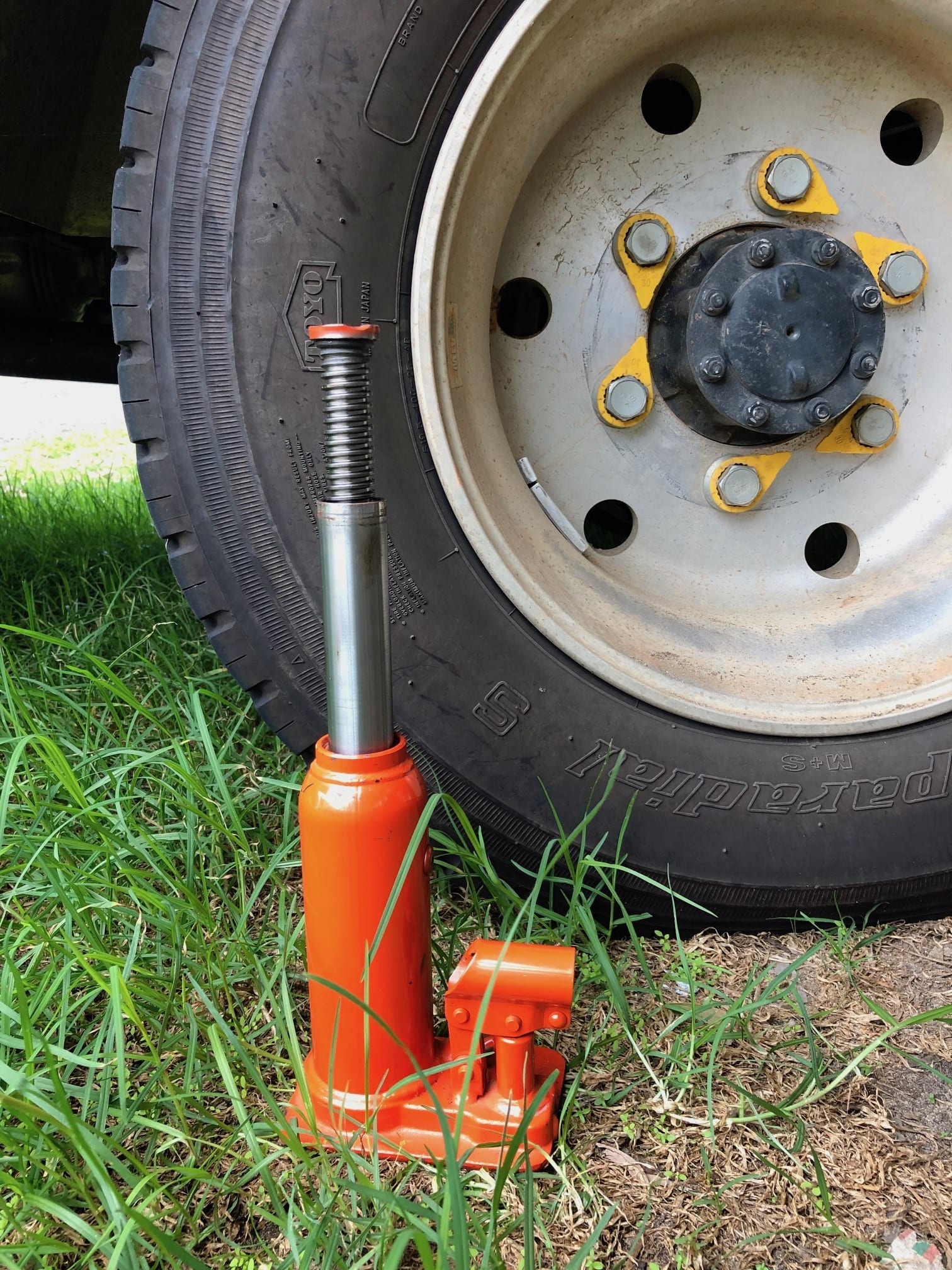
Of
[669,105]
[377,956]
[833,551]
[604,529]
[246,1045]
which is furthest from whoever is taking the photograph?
[604,529]

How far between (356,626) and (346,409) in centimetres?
18

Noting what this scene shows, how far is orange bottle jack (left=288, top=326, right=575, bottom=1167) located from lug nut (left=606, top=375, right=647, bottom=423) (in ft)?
1.89

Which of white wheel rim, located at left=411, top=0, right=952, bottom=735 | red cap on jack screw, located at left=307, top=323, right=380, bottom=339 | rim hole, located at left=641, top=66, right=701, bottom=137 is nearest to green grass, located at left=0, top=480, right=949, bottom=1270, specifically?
white wheel rim, located at left=411, top=0, right=952, bottom=735

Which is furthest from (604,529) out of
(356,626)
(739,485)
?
(356,626)

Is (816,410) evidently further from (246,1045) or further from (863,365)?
(246,1045)

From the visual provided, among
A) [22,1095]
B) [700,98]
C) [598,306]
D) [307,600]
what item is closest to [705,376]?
[598,306]

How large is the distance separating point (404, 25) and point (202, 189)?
275mm

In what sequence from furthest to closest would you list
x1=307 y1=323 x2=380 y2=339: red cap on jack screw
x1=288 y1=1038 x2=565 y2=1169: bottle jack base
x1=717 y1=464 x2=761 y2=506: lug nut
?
x1=717 y1=464 x2=761 y2=506: lug nut → x1=288 y1=1038 x2=565 y2=1169: bottle jack base → x1=307 y1=323 x2=380 y2=339: red cap on jack screw

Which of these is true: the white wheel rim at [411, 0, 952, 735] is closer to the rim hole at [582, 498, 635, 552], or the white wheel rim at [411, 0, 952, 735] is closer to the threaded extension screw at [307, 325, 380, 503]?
the threaded extension screw at [307, 325, 380, 503]

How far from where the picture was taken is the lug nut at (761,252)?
1.15 meters

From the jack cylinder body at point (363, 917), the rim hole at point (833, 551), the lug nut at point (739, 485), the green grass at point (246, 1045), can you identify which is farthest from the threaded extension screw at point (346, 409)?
the rim hole at point (833, 551)

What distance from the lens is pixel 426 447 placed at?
3.31ft

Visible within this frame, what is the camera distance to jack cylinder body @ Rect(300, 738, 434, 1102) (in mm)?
758

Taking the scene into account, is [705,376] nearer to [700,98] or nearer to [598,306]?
[598,306]
